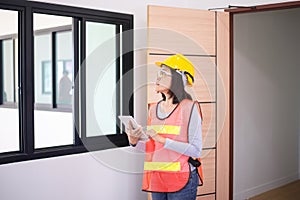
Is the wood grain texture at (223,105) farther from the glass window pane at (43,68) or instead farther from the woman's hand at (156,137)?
the glass window pane at (43,68)

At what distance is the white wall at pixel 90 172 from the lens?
2922 millimetres

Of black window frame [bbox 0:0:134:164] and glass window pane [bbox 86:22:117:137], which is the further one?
glass window pane [bbox 86:22:117:137]

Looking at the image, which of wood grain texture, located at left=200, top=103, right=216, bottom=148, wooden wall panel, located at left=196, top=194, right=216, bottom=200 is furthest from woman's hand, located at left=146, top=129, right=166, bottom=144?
wooden wall panel, located at left=196, top=194, right=216, bottom=200

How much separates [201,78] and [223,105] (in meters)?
0.40

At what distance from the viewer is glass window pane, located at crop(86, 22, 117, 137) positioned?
3.38m

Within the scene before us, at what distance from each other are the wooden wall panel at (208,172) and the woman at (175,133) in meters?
1.05

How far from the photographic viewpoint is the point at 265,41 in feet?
15.7

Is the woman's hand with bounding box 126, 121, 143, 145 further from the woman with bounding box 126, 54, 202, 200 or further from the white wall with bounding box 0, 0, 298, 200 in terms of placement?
the white wall with bounding box 0, 0, 298, 200

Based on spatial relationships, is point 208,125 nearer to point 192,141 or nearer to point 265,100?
point 192,141

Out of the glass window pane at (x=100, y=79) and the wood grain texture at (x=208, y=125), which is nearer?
the glass window pane at (x=100, y=79)

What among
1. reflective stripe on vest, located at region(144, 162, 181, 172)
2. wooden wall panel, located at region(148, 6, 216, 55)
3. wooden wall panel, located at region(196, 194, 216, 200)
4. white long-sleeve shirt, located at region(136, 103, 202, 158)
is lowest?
wooden wall panel, located at region(196, 194, 216, 200)

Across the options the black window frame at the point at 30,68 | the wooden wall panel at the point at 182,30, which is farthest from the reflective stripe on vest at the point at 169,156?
the wooden wall panel at the point at 182,30

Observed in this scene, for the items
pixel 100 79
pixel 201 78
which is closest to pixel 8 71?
pixel 100 79

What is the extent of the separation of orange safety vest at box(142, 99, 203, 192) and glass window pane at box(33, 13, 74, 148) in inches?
43.4
